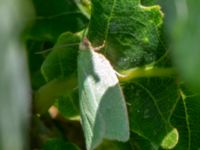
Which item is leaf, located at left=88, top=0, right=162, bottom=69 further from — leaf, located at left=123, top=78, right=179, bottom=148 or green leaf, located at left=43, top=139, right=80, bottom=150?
green leaf, located at left=43, top=139, right=80, bottom=150

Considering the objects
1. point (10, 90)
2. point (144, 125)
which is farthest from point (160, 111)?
point (10, 90)

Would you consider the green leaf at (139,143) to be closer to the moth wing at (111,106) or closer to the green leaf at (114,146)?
the green leaf at (114,146)

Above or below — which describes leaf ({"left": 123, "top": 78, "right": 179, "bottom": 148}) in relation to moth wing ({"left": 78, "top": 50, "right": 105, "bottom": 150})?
below

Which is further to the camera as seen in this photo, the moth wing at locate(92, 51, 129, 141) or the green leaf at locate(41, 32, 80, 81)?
the green leaf at locate(41, 32, 80, 81)

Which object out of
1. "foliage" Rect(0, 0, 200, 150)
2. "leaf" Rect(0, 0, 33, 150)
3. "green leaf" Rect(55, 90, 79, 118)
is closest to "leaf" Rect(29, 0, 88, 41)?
"foliage" Rect(0, 0, 200, 150)

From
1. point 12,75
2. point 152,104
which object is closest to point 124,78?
point 152,104
